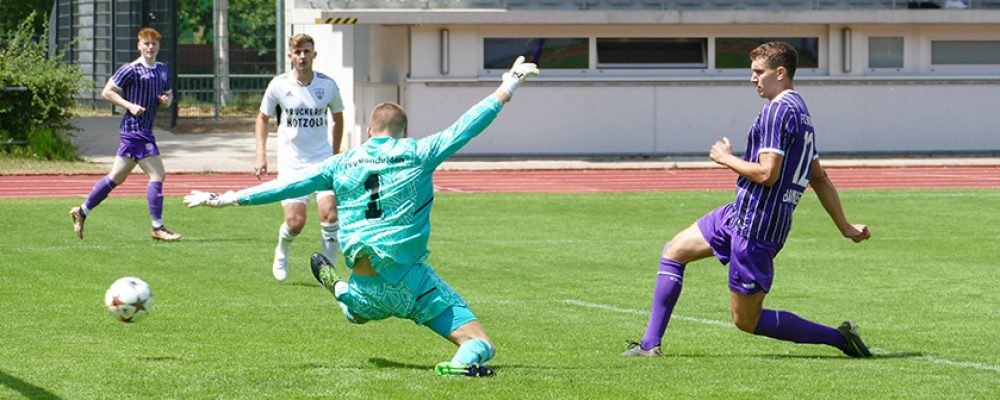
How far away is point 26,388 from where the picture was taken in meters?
7.92

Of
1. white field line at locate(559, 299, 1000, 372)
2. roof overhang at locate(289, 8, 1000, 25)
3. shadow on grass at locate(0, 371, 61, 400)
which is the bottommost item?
white field line at locate(559, 299, 1000, 372)

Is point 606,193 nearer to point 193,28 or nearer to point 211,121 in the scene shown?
point 211,121

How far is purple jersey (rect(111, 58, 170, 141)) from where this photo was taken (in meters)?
17.0

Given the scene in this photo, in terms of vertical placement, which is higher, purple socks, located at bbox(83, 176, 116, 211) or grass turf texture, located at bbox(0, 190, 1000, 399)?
purple socks, located at bbox(83, 176, 116, 211)

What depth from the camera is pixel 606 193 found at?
80.1 feet

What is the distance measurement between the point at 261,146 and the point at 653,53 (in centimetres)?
2066

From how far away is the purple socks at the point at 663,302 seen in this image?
9508mm

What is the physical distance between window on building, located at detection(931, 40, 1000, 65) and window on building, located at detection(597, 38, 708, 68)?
17.4 ft

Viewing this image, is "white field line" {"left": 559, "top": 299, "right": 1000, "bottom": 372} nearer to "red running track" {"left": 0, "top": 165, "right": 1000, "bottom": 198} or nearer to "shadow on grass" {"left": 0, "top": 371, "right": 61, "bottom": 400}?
"shadow on grass" {"left": 0, "top": 371, "right": 61, "bottom": 400}

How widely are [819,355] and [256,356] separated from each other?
Answer: 3405 mm

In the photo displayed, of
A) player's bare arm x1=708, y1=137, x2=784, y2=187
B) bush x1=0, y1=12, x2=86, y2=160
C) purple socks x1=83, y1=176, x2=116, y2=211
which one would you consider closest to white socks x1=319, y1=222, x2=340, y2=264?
purple socks x1=83, y1=176, x2=116, y2=211

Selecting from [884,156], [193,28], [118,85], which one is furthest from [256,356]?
[193,28]

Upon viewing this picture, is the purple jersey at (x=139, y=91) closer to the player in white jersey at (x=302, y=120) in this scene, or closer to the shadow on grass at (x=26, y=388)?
the player in white jersey at (x=302, y=120)

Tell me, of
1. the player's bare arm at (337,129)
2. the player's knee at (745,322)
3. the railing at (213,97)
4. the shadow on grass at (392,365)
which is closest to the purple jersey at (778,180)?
the player's knee at (745,322)
